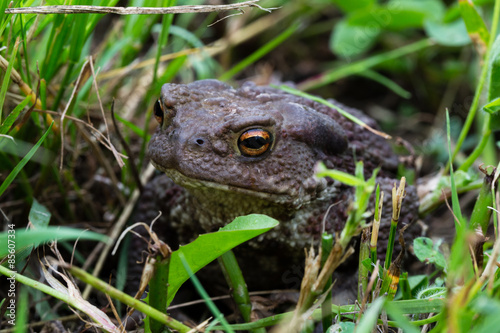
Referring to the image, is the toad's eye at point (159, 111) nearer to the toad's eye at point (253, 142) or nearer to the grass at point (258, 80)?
the grass at point (258, 80)

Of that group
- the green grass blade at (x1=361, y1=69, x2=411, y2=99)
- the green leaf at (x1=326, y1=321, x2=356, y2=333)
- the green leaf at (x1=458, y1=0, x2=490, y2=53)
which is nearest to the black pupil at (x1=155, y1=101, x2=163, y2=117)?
the green leaf at (x1=326, y1=321, x2=356, y2=333)

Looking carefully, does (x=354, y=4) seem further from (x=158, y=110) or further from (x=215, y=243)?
(x=215, y=243)

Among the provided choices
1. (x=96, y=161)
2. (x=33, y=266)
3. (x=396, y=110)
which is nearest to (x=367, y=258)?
(x=33, y=266)

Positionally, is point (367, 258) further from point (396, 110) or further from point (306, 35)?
point (306, 35)

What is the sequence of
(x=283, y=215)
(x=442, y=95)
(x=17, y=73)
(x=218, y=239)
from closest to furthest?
(x=218, y=239) < (x=17, y=73) < (x=283, y=215) < (x=442, y=95)

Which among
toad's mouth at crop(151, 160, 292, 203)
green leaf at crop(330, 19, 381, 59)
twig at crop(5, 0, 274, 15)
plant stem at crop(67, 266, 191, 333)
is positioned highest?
twig at crop(5, 0, 274, 15)

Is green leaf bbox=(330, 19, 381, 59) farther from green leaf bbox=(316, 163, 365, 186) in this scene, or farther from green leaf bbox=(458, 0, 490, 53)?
green leaf bbox=(316, 163, 365, 186)

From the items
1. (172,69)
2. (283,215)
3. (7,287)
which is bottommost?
(7,287)
